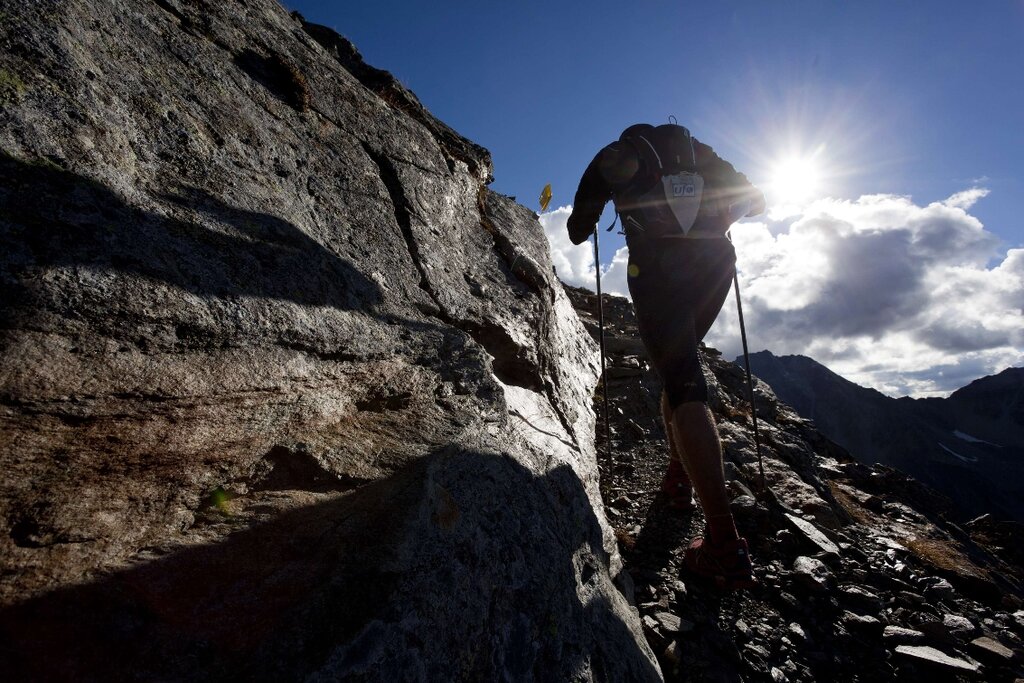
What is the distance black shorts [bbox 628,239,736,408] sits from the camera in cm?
411

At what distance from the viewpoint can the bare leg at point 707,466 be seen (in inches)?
150

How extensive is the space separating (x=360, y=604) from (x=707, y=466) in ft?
9.53

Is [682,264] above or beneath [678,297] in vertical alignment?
above

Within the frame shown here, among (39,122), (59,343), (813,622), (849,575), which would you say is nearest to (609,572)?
(813,622)

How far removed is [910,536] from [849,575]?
256 cm

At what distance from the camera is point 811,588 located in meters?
4.12

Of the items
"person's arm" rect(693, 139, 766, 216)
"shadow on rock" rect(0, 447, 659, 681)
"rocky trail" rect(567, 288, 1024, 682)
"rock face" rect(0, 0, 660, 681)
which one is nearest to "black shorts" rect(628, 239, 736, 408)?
"person's arm" rect(693, 139, 766, 216)

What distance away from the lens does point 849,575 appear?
449 cm

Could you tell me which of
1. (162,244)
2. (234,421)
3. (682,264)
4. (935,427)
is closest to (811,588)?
(682,264)

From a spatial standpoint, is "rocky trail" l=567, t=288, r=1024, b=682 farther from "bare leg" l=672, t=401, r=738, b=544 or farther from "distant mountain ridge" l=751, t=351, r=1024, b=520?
"distant mountain ridge" l=751, t=351, r=1024, b=520

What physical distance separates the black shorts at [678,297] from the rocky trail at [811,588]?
1.57 meters

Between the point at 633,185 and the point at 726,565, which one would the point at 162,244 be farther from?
the point at 726,565

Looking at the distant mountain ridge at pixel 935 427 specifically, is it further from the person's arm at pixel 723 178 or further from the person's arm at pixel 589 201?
the person's arm at pixel 589 201

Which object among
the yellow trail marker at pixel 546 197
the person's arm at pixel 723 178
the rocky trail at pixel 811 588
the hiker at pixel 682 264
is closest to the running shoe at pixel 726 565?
the hiker at pixel 682 264
